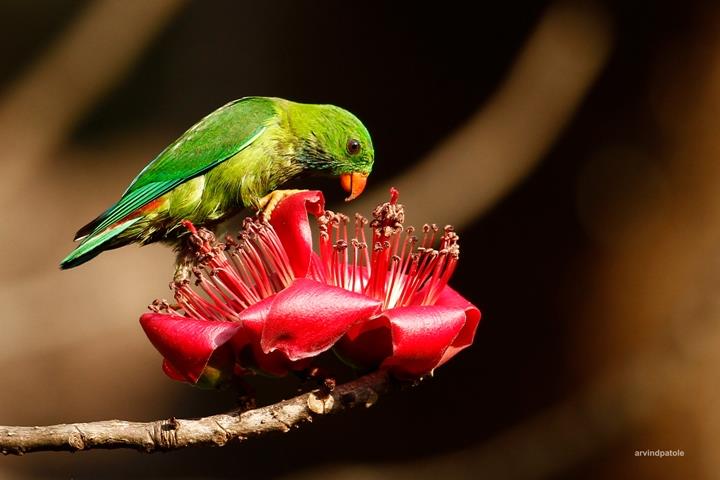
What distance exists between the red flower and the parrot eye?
0.67m

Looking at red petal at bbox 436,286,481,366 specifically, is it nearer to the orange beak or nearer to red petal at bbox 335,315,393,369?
red petal at bbox 335,315,393,369

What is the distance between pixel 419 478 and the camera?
10.7 feet

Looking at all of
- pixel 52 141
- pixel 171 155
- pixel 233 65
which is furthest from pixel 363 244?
pixel 233 65

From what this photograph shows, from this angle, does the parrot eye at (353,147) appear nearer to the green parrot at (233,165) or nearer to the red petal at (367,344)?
the green parrot at (233,165)

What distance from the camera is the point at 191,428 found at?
1.08 m

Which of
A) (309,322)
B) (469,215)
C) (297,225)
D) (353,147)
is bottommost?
(469,215)

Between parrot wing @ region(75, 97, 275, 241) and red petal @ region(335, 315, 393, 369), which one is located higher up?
parrot wing @ region(75, 97, 275, 241)

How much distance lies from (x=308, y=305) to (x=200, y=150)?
1.11 metres

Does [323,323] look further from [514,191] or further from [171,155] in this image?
[514,191]

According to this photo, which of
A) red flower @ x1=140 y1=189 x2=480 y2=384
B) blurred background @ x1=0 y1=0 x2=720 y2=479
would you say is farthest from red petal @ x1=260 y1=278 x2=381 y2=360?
blurred background @ x1=0 y1=0 x2=720 y2=479

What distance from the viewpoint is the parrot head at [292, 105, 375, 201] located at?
2.08 m

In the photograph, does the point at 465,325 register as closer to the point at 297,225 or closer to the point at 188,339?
the point at 297,225

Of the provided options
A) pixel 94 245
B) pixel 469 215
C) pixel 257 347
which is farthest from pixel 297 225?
pixel 469 215

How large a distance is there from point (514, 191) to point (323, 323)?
245cm
